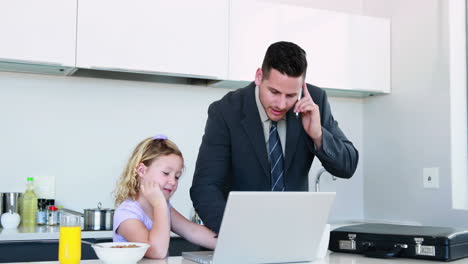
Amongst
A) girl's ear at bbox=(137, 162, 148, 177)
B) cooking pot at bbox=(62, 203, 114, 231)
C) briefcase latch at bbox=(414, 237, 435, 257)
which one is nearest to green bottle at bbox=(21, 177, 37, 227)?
cooking pot at bbox=(62, 203, 114, 231)

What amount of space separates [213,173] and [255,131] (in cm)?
22

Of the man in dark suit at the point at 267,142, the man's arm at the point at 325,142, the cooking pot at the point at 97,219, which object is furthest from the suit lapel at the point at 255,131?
the cooking pot at the point at 97,219

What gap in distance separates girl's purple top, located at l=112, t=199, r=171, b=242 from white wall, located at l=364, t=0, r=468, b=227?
5.41ft

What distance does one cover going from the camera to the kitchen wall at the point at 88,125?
2.92 m

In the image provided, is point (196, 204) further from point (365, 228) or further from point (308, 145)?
point (365, 228)

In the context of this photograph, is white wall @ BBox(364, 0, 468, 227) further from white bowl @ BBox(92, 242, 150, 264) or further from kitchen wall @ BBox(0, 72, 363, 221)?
white bowl @ BBox(92, 242, 150, 264)

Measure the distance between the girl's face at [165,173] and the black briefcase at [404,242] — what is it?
1.72 feet

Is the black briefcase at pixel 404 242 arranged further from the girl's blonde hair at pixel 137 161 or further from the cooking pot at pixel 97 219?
the cooking pot at pixel 97 219

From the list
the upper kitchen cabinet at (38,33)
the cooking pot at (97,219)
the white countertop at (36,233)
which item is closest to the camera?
the white countertop at (36,233)

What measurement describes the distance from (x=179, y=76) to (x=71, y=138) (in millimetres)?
622

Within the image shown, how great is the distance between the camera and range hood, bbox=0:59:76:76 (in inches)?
106

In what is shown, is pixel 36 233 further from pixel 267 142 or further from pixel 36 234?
pixel 267 142

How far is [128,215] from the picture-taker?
1.81m

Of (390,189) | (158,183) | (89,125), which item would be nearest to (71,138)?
(89,125)
